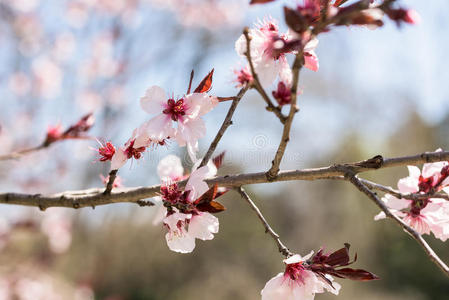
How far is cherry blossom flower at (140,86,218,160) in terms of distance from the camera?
2.03 ft

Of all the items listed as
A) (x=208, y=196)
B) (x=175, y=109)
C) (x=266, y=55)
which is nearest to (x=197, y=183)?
(x=208, y=196)

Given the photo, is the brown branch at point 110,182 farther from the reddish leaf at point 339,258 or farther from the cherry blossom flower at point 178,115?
the reddish leaf at point 339,258

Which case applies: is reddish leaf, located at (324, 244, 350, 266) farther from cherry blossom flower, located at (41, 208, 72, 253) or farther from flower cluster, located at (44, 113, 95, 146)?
cherry blossom flower, located at (41, 208, 72, 253)

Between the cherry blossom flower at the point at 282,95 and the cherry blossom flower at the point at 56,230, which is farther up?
the cherry blossom flower at the point at 282,95

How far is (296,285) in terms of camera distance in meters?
0.63

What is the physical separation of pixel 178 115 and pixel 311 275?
1.11ft

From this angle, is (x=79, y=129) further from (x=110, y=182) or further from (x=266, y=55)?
(x=266, y=55)

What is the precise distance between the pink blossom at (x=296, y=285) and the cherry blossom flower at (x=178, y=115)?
0.25 meters

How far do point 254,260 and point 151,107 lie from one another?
5.48 meters

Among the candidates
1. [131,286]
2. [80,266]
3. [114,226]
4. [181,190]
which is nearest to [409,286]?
[131,286]

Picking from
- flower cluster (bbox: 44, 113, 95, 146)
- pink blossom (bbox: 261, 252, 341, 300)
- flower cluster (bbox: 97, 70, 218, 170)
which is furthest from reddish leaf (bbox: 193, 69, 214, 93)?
flower cluster (bbox: 44, 113, 95, 146)

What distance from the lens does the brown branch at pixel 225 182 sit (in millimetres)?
606

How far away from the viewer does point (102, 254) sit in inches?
223

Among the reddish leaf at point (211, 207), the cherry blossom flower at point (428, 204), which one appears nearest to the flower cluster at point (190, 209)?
the reddish leaf at point (211, 207)
